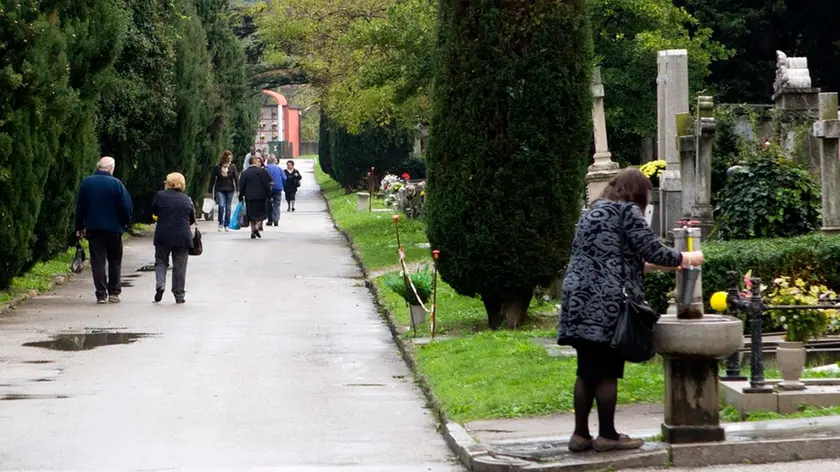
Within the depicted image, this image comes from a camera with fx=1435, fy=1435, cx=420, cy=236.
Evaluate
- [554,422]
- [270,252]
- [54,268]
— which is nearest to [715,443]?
[554,422]

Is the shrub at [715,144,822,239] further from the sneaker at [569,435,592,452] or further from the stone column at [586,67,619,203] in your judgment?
the sneaker at [569,435,592,452]

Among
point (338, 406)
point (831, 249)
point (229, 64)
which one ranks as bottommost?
point (338, 406)

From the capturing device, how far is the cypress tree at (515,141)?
599 inches

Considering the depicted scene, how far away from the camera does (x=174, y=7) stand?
31.4m

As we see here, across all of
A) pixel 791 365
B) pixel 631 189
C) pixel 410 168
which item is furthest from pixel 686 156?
pixel 410 168

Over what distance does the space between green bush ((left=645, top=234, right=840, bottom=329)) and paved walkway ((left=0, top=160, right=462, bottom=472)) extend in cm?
243

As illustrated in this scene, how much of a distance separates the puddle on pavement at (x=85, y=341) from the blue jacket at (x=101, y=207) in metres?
3.22

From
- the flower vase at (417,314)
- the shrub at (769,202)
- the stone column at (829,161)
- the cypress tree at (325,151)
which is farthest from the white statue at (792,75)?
the cypress tree at (325,151)

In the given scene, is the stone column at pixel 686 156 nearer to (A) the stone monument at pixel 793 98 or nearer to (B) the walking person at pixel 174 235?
(A) the stone monument at pixel 793 98

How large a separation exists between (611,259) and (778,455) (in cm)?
153

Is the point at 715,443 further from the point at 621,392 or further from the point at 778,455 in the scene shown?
the point at 621,392

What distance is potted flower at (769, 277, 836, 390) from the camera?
10.1 meters

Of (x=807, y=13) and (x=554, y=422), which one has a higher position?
(x=807, y=13)

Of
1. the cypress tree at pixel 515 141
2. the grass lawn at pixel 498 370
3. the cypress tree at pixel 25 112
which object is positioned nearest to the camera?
the grass lawn at pixel 498 370
